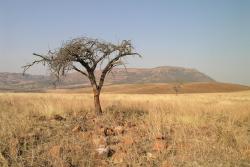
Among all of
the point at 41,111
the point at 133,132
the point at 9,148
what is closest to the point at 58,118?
the point at 41,111

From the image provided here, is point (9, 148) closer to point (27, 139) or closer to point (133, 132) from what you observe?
point (27, 139)

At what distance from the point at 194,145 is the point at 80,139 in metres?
2.87

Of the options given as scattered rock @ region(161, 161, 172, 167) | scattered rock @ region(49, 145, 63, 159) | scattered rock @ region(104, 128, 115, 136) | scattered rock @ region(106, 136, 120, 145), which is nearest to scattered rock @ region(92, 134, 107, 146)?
scattered rock @ region(106, 136, 120, 145)

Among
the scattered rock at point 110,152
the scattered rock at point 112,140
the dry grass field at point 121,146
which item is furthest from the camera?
the scattered rock at point 112,140

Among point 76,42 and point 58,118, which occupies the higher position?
point 76,42

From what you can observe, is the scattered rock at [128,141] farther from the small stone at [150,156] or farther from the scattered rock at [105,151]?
the small stone at [150,156]

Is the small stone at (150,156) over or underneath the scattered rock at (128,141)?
underneath

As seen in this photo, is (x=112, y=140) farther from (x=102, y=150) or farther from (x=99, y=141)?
(x=102, y=150)

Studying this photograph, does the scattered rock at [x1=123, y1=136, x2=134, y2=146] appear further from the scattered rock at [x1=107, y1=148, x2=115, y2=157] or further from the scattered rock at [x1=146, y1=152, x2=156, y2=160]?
the scattered rock at [x1=146, y1=152, x2=156, y2=160]

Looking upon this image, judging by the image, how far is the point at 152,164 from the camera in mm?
6777

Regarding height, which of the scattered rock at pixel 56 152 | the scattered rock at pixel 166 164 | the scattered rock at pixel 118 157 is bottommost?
the scattered rock at pixel 166 164

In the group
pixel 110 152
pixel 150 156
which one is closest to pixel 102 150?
pixel 110 152

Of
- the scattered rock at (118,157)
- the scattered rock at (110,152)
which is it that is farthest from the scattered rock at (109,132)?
the scattered rock at (118,157)

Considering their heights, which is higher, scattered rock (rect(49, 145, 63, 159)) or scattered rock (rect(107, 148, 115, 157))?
scattered rock (rect(49, 145, 63, 159))
